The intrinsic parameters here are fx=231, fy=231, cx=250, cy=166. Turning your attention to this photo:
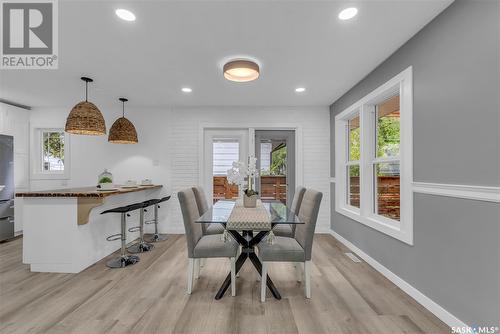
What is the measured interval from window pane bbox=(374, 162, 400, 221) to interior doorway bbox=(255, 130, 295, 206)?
1.74m

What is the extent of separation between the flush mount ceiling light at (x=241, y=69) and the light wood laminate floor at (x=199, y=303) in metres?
2.29

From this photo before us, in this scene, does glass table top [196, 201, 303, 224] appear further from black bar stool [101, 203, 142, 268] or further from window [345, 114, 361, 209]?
window [345, 114, 361, 209]

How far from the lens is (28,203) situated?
2.79 meters

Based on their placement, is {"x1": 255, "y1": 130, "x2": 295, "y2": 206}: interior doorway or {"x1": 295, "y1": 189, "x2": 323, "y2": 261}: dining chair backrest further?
{"x1": 255, "y1": 130, "x2": 295, "y2": 206}: interior doorway

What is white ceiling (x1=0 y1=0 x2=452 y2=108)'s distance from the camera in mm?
1826

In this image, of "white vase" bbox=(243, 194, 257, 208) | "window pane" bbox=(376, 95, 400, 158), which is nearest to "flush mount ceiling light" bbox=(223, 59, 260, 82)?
"white vase" bbox=(243, 194, 257, 208)

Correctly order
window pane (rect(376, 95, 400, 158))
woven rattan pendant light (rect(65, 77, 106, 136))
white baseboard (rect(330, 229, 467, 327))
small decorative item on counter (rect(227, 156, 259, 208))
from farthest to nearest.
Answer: woven rattan pendant light (rect(65, 77, 106, 136)) → window pane (rect(376, 95, 400, 158)) → small decorative item on counter (rect(227, 156, 259, 208)) → white baseboard (rect(330, 229, 467, 327))

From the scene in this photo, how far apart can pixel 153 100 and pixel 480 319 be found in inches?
188

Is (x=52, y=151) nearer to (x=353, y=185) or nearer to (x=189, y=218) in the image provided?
(x=189, y=218)

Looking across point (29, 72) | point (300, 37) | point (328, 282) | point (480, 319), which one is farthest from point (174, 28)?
point (480, 319)

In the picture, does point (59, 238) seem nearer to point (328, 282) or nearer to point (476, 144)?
point (328, 282)

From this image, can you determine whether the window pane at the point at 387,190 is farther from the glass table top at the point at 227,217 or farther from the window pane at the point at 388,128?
the glass table top at the point at 227,217

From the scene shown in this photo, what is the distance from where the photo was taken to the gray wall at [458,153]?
59.6 inches

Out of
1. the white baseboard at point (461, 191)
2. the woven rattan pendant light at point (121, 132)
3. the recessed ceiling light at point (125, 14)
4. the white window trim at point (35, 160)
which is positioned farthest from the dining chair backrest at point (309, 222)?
the white window trim at point (35, 160)
